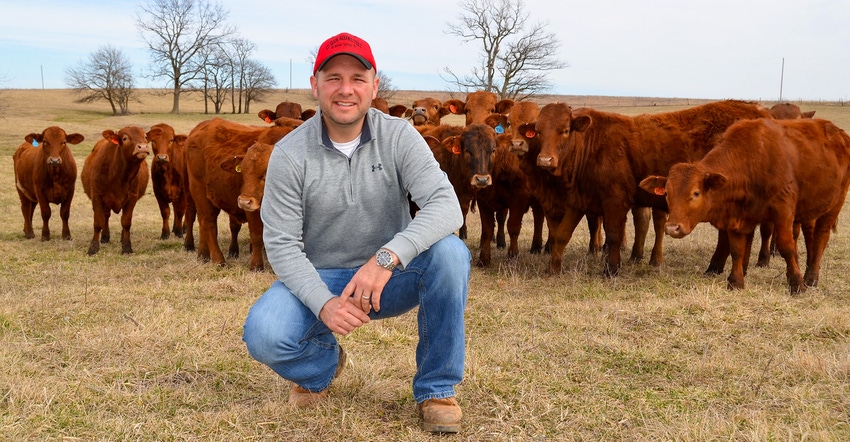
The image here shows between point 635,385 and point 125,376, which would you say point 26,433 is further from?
point 635,385

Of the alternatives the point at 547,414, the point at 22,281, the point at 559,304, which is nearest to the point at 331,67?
the point at 547,414

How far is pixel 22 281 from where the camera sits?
25.4 ft

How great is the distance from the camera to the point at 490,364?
4680 millimetres

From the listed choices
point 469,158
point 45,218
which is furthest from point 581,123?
point 45,218

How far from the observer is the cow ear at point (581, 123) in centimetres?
831

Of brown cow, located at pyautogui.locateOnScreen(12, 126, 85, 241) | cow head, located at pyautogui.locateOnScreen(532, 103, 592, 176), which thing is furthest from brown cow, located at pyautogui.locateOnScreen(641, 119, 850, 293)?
brown cow, located at pyautogui.locateOnScreen(12, 126, 85, 241)

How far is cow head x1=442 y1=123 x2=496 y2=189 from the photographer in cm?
850

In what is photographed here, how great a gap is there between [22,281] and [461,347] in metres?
6.14

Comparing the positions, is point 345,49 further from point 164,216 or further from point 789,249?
point 164,216

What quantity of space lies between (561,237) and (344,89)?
17.4 feet

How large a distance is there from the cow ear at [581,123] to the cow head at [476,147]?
0.96 meters

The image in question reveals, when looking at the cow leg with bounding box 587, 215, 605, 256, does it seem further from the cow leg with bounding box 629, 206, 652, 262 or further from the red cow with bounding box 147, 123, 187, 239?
the red cow with bounding box 147, 123, 187, 239

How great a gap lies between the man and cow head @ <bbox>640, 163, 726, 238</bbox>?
13.0 ft

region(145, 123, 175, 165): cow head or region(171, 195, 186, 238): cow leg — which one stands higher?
region(145, 123, 175, 165): cow head
